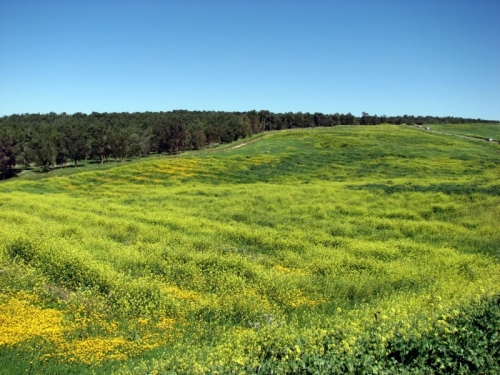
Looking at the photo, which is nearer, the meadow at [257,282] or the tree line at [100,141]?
the meadow at [257,282]

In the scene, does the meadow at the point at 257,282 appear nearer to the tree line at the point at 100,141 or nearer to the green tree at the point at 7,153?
the green tree at the point at 7,153

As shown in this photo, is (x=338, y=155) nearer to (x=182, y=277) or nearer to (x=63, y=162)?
(x=182, y=277)

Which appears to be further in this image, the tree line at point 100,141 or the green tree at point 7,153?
the tree line at point 100,141

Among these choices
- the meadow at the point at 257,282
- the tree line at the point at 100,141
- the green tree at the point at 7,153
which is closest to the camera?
the meadow at the point at 257,282

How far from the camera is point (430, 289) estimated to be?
12.3 m

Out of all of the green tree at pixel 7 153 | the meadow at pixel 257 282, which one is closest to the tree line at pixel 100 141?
the green tree at pixel 7 153

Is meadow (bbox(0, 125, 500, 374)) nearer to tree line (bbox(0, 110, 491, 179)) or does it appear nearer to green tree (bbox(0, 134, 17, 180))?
green tree (bbox(0, 134, 17, 180))

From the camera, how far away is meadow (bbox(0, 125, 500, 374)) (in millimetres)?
7621

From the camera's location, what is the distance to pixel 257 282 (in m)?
13.0

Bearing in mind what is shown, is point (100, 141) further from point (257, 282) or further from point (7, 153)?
point (257, 282)

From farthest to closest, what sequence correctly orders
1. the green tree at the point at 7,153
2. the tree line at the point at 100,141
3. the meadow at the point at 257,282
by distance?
the tree line at the point at 100,141
the green tree at the point at 7,153
the meadow at the point at 257,282

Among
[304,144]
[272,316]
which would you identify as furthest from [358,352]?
[304,144]

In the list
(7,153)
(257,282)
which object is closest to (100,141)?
(7,153)

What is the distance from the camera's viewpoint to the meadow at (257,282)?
300 inches
